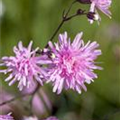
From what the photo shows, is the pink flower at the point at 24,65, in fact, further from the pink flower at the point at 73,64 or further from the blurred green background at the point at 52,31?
the blurred green background at the point at 52,31

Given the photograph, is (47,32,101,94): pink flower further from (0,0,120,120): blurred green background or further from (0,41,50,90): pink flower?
(0,0,120,120): blurred green background

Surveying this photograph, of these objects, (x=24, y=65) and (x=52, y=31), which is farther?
(x=52, y=31)

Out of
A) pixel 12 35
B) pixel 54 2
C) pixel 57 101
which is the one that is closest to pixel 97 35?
pixel 54 2

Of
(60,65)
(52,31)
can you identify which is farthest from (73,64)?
(52,31)

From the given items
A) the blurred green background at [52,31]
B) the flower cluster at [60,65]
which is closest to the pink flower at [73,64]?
the flower cluster at [60,65]

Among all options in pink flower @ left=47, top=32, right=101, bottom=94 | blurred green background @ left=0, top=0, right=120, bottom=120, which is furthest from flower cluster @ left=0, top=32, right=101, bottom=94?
blurred green background @ left=0, top=0, right=120, bottom=120

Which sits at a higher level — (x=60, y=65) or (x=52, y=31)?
(x=52, y=31)

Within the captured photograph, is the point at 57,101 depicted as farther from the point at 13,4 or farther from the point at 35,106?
the point at 13,4

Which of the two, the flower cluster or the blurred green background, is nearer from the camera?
the flower cluster

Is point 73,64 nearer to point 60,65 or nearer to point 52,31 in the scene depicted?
point 60,65
